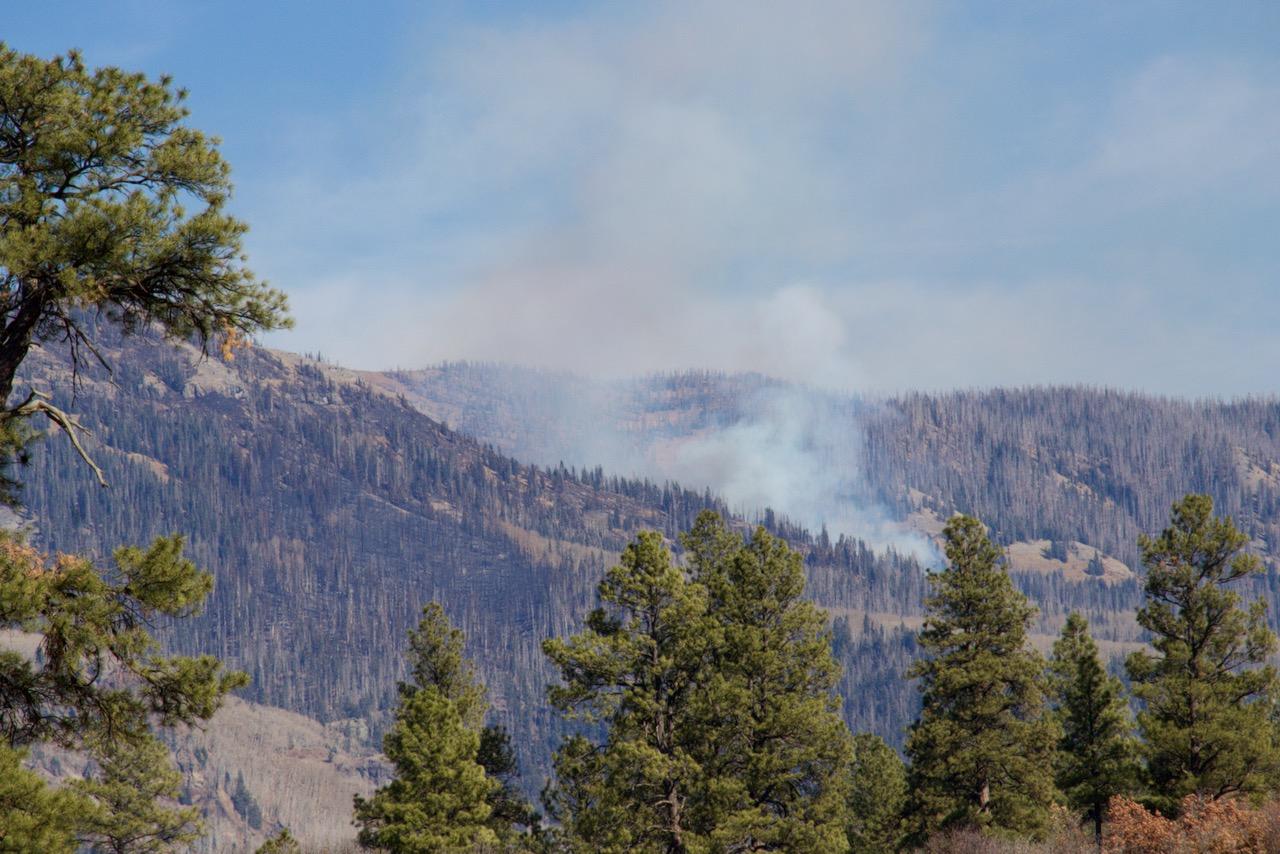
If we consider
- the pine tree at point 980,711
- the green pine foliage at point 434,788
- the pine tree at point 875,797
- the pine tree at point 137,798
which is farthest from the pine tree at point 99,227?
the pine tree at point 875,797

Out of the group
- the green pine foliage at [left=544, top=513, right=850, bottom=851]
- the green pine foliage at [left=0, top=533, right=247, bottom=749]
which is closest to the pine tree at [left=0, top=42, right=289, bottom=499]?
the green pine foliage at [left=0, top=533, right=247, bottom=749]

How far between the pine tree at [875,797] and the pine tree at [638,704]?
33.7m

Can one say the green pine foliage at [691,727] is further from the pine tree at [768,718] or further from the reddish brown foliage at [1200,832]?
the reddish brown foliage at [1200,832]

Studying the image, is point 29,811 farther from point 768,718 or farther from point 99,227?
point 768,718

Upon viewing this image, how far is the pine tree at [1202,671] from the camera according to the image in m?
44.6

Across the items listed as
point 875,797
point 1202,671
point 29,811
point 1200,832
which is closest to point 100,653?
point 29,811

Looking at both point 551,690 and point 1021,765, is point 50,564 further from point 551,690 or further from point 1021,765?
point 1021,765

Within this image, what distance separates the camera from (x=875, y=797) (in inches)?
2950

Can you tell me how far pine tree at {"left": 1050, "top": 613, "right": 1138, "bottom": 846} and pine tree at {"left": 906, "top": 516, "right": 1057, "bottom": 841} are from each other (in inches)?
275

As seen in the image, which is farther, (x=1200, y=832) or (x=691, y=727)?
(x=691, y=727)

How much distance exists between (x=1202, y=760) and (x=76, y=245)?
41249 millimetres

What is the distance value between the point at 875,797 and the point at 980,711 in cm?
2805

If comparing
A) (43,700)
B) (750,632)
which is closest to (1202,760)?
(750,632)

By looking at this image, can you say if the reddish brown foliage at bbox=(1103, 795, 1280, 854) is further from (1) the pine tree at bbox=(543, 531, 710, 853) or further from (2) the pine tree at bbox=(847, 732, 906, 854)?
(2) the pine tree at bbox=(847, 732, 906, 854)
